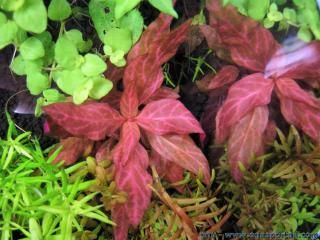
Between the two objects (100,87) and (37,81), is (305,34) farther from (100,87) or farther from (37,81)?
(37,81)

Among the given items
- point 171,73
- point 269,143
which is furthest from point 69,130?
point 269,143

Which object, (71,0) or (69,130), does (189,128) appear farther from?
(71,0)

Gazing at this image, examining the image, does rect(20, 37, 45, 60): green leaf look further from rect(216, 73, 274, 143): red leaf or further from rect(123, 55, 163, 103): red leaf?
rect(216, 73, 274, 143): red leaf

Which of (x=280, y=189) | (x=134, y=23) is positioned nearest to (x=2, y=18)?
(x=134, y=23)

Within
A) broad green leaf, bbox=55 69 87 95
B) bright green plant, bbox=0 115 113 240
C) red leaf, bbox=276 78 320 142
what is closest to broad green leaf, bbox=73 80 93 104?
broad green leaf, bbox=55 69 87 95

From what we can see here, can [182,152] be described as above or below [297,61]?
below

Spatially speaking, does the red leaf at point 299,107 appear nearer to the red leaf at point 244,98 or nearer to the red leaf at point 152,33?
the red leaf at point 244,98

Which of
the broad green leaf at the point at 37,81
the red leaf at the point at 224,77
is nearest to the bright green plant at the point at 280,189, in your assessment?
the red leaf at the point at 224,77
